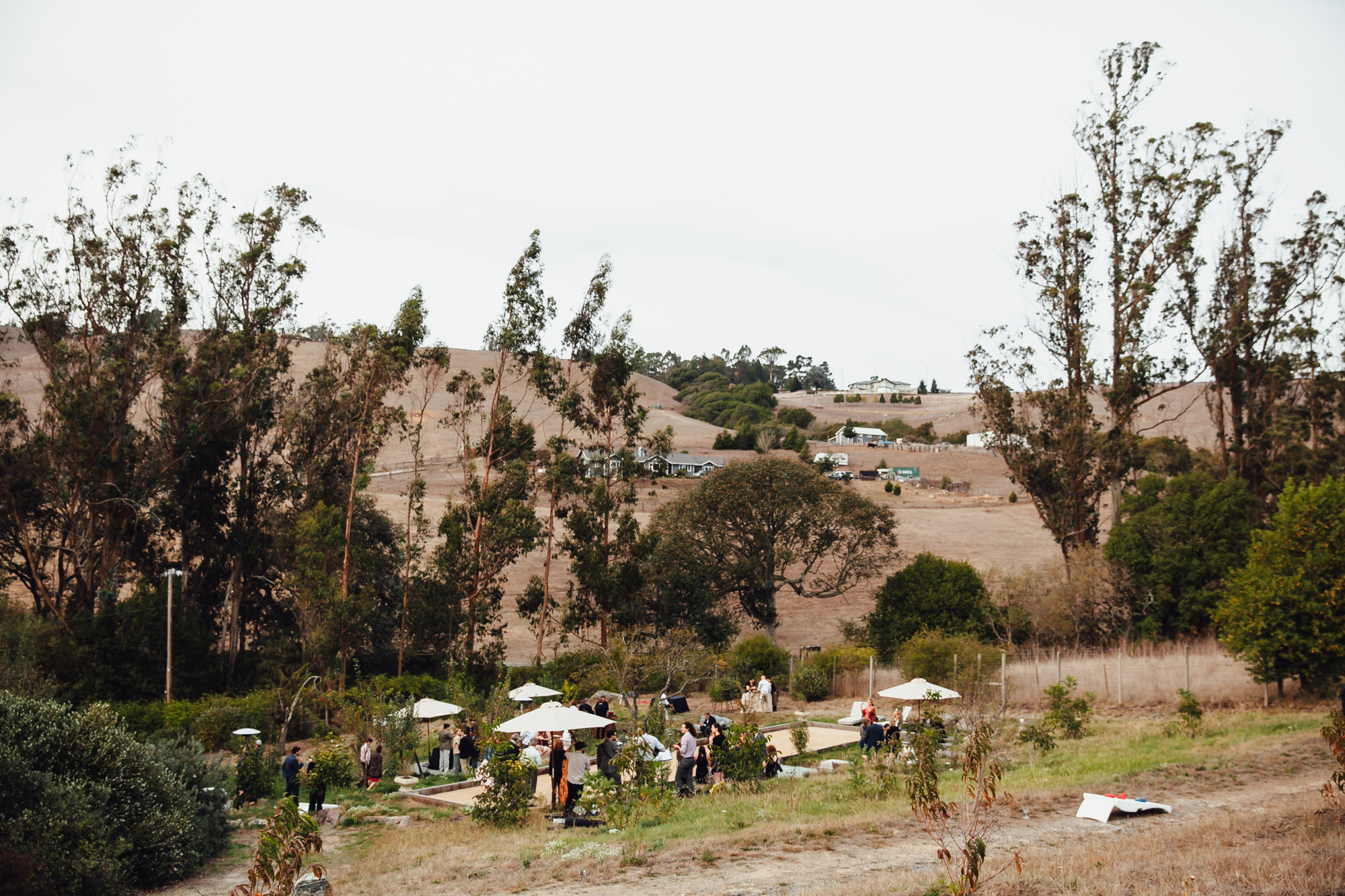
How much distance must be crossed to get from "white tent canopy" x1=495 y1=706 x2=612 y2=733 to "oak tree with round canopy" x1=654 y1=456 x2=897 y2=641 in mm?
20440

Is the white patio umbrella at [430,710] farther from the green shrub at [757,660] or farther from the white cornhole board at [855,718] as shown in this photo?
the green shrub at [757,660]

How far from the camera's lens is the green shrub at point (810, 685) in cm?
2864

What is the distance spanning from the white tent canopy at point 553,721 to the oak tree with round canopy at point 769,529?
20440 mm

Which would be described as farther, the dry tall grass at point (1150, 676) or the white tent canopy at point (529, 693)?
the dry tall grass at point (1150, 676)

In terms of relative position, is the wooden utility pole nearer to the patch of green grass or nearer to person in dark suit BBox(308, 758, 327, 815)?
the patch of green grass

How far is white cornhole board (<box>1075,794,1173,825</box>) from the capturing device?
11.1m

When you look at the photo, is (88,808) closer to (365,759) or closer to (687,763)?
(365,759)

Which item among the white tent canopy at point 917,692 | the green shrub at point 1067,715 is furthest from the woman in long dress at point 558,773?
the green shrub at point 1067,715

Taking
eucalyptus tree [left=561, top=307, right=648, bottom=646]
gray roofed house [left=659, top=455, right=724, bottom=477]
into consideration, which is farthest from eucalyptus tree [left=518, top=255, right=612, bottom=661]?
gray roofed house [left=659, top=455, right=724, bottom=477]

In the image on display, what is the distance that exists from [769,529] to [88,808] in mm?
28365

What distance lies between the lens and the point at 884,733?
1705 centimetres

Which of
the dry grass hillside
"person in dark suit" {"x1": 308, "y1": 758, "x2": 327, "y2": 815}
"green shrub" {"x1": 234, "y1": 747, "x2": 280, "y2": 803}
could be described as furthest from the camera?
the dry grass hillside

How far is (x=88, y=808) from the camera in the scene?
34.3ft

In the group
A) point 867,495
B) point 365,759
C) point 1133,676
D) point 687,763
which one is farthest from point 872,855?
point 867,495
